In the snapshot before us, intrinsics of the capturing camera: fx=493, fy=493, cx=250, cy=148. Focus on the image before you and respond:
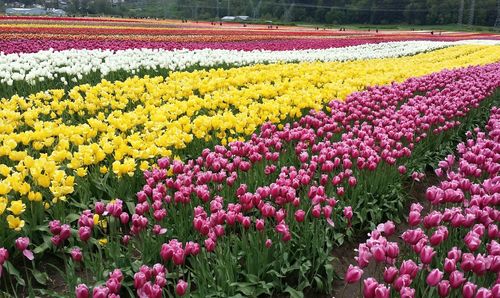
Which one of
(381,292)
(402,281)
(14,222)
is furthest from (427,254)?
(14,222)

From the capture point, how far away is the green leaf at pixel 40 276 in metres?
3.48

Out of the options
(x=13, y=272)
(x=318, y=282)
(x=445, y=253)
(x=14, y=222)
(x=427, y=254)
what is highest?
(x=427, y=254)

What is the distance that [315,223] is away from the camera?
12.1 feet

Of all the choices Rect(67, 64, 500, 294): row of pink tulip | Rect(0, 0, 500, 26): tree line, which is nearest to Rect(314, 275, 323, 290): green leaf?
Rect(67, 64, 500, 294): row of pink tulip

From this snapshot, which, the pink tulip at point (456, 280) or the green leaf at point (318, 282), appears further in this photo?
the green leaf at point (318, 282)

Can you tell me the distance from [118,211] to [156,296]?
1027 millimetres

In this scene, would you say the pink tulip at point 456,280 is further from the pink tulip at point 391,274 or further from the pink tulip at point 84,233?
the pink tulip at point 84,233

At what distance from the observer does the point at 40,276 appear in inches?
139

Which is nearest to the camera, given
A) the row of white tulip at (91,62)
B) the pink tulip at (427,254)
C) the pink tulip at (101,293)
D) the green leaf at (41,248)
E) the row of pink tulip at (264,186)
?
the pink tulip at (101,293)

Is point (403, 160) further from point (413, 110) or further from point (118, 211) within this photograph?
point (118, 211)

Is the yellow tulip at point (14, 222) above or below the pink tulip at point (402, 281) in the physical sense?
below

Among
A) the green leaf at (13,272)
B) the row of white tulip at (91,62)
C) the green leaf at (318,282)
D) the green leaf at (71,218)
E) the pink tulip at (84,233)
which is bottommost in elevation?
the green leaf at (318,282)

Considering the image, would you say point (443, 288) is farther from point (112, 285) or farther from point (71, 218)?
point (71, 218)

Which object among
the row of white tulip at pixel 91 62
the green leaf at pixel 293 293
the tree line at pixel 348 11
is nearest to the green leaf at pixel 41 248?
the green leaf at pixel 293 293
